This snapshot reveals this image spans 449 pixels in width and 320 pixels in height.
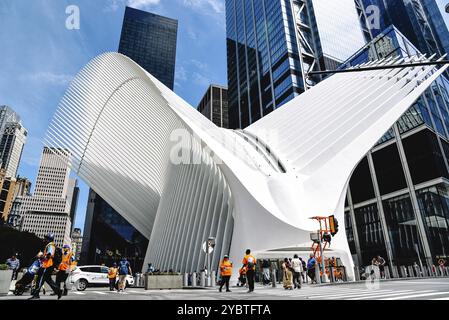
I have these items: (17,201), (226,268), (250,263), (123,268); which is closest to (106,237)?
(123,268)

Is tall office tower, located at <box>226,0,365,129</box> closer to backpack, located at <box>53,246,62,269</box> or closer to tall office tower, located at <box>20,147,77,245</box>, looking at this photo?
backpack, located at <box>53,246,62,269</box>

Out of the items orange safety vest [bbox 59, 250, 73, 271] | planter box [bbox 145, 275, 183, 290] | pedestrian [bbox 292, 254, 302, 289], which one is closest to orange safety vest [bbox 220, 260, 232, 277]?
pedestrian [bbox 292, 254, 302, 289]

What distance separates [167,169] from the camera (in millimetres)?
36062

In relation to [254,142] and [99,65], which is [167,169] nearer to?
[254,142]

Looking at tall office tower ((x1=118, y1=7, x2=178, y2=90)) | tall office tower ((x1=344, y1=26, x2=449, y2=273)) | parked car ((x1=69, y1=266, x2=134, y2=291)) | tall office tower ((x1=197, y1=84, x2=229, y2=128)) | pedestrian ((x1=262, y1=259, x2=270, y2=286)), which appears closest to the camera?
pedestrian ((x1=262, y1=259, x2=270, y2=286))

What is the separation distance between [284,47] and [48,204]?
154 m

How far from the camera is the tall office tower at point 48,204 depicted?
154 metres

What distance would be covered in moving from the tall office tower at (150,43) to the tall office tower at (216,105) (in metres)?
20.6

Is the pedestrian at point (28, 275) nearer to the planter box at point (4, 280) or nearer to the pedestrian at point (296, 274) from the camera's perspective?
the planter box at point (4, 280)

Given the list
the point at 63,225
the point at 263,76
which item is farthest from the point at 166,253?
the point at 63,225

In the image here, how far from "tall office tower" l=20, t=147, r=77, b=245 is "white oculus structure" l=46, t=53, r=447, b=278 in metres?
117

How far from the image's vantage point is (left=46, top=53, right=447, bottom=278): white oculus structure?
74.5 feet

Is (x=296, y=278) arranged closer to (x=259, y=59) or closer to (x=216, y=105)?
(x=259, y=59)
